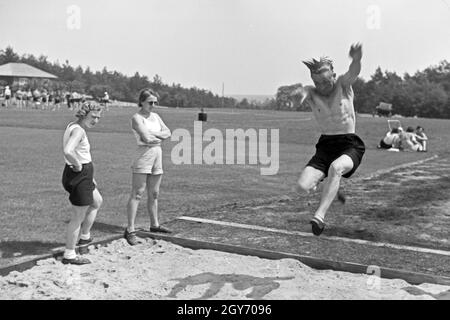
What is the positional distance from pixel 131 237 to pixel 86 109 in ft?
5.81

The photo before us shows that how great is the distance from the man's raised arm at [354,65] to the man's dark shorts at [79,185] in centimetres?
295

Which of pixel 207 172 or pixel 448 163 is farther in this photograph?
pixel 448 163

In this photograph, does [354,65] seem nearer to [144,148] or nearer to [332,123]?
[332,123]

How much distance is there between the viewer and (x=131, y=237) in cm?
679

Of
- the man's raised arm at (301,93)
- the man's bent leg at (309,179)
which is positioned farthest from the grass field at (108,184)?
the man's raised arm at (301,93)

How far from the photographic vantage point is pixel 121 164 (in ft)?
48.1

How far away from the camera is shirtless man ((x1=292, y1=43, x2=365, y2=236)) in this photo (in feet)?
19.3

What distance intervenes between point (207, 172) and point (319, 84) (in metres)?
8.42

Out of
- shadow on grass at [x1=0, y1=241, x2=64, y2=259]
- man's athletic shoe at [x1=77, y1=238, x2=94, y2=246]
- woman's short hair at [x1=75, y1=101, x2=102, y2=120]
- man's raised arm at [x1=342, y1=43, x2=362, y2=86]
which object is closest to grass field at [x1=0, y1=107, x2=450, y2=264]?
shadow on grass at [x1=0, y1=241, x2=64, y2=259]

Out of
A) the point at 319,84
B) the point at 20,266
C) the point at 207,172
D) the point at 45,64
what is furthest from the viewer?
the point at 45,64
